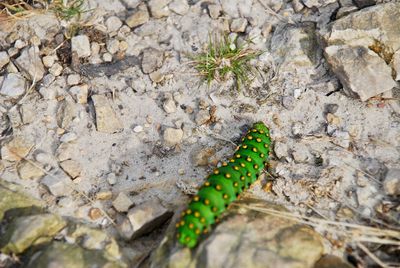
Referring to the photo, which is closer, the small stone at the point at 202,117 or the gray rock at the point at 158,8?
the small stone at the point at 202,117

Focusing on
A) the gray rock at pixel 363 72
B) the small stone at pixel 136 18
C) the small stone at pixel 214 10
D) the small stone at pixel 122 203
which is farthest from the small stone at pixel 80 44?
the gray rock at pixel 363 72

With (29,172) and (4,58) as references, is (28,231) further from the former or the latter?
(4,58)

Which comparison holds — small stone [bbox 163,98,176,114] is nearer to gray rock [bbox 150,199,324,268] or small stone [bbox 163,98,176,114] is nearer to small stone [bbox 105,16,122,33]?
small stone [bbox 105,16,122,33]

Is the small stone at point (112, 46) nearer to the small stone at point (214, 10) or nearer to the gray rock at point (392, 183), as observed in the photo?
the small stone at point (214, 10)

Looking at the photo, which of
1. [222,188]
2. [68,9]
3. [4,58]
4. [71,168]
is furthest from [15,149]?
[222,188]

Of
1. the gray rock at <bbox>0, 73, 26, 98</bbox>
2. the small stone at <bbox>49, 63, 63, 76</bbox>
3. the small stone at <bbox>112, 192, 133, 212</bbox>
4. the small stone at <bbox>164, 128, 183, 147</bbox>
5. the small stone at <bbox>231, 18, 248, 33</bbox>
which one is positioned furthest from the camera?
the small stone at <bbox>231, 18, 248, 33</bbox>

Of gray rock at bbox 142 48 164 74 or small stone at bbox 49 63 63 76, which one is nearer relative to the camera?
small stone at bbox 49 63 63 76

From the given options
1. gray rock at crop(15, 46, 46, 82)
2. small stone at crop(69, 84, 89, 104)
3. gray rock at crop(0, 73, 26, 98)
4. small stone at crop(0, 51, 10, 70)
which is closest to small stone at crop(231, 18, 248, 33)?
Answer: small stone at crop(69, 84, 89, 104)
